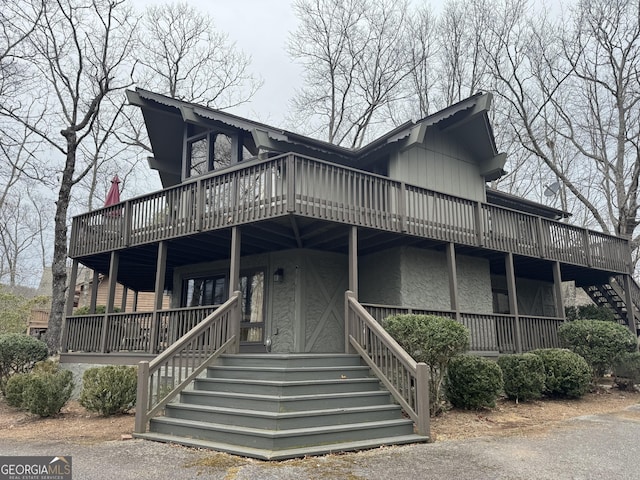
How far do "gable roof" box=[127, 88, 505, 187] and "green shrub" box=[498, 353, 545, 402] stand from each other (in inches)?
218

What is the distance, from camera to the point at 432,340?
815cm

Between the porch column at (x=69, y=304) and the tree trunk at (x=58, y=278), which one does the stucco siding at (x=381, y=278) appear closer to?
the porch column at (x=69, y=304)

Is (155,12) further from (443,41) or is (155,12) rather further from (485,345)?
(485,345)

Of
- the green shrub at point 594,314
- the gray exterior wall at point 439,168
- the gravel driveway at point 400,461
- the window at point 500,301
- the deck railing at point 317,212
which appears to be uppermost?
the gray exterior wall at point 439,168

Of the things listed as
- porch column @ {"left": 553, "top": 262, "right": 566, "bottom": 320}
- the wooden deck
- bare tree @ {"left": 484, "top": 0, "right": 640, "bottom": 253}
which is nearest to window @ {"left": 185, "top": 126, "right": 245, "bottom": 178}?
the wooden deck

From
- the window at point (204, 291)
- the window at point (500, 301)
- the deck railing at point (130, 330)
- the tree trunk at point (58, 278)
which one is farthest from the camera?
the tree trunk at point (58, 278)

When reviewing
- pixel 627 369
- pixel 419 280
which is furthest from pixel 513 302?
pixel 627 369

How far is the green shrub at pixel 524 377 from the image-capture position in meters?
9.73

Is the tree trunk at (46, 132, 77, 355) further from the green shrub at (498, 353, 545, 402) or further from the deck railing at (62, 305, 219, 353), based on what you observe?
the green shrub at (498, 353, 545, 402)

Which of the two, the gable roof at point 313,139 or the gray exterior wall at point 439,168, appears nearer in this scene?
the gable roof at point 313,139

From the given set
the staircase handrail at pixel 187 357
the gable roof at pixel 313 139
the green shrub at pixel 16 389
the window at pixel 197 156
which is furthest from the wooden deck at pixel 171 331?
the window at pixel 197 156

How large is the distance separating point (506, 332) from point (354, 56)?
66.7 feet

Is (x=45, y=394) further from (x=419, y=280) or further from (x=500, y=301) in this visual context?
(x=500, y=301)

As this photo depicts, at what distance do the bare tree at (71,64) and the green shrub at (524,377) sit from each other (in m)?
15.0
